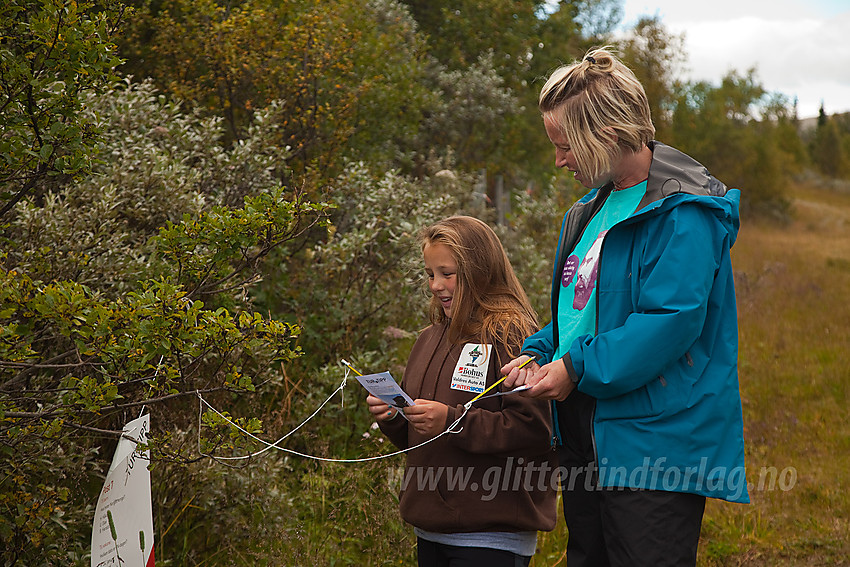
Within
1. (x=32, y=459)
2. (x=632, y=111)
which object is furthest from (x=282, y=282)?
(x=632, y=111)

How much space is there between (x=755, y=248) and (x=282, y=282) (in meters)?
15.7

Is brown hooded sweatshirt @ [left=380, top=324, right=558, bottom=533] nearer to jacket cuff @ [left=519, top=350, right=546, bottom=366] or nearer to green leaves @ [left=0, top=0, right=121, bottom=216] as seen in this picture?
jacket cuff @ [left=519, top=350, right=546, bottom=366]

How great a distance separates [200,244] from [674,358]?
1.74 meters

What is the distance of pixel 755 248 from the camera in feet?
60.4

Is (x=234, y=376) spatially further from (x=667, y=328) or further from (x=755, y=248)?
(x=755, y=248)

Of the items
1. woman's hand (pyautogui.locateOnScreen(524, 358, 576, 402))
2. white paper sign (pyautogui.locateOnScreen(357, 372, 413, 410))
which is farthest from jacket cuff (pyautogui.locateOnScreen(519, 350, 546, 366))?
white paper sign (pyautogui.locateOnScreen(357, 372, 413, 410))

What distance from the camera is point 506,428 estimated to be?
252cm

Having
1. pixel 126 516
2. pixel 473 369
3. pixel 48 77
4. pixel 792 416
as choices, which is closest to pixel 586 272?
pixel 473 369

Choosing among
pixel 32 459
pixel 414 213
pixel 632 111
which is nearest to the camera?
pixel 632 111

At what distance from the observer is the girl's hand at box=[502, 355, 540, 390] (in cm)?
231

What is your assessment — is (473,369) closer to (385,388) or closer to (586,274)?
(385,388)

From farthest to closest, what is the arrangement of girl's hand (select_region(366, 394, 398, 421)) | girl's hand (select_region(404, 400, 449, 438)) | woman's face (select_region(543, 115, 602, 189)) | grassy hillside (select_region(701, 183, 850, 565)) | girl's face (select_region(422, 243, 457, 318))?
1. grassy hillside (select_region(701, 183, 850, 565))
2. girl's face (select_region(422, 243, 457, 318))
3. girl's hand (select_region(366, 394, 398, 421))
4. girl's hand (select_region(404, 400, 449, 438))
5. woman's face (select_region(543, 115, 602, 189))

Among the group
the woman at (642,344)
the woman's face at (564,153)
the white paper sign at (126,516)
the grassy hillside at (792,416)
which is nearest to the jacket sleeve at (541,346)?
the woman at (642,344)

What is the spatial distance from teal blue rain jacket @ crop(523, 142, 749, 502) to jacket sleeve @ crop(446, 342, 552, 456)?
1.25ft
